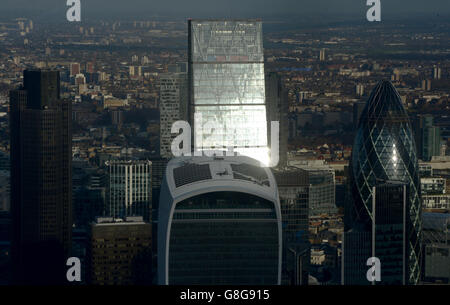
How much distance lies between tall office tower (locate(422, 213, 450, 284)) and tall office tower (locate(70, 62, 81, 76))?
871 cm

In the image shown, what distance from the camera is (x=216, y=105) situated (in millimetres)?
22922

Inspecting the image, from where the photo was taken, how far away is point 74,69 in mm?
22969

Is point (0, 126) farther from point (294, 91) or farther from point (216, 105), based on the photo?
point (294, 91)

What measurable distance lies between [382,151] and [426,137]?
17.3 ft

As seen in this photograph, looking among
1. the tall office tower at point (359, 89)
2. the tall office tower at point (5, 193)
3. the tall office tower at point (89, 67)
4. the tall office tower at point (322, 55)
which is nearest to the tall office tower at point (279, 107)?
the tall office tower at point (359, 89)

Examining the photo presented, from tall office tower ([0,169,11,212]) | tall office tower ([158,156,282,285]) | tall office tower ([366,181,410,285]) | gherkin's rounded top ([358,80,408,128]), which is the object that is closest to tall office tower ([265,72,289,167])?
gherkin's rounded top ([358,80,408,128])

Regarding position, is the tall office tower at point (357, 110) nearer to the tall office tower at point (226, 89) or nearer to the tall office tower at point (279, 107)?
the tall office tower at point (279, 107)

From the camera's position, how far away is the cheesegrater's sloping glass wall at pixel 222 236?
11977mm

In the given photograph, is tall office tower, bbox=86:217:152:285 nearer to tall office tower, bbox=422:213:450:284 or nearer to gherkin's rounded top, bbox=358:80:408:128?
tall office tower, bbox=422:213:450:284

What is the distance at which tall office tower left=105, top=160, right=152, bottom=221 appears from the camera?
22266 millimetres

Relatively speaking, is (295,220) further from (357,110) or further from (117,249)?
(117,249)

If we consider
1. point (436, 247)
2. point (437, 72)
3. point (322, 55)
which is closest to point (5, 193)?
point (322, 55)
